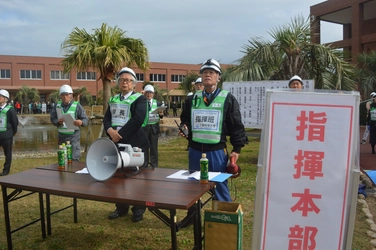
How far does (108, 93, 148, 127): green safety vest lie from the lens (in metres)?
4.45

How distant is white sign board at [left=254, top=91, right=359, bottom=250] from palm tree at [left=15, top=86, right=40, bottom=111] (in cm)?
4180

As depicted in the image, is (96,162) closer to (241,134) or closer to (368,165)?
(241,134)

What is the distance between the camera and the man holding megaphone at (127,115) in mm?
4281

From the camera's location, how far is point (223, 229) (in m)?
3.08

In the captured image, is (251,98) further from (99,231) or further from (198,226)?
(198,226)

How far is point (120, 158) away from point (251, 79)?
5.77 meters

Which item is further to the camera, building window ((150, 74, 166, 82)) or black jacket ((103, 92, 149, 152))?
building window ((150, 74, 166, 82))

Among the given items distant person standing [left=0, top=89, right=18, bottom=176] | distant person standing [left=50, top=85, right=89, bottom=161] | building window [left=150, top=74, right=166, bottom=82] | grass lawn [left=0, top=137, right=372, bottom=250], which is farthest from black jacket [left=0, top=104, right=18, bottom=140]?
building window [left=150, top=74, right=166, bottom=82]

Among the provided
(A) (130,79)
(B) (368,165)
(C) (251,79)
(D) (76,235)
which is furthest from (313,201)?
(B) (368,165)

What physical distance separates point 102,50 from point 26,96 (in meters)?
35.4

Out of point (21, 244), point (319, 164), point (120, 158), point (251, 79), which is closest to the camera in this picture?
Answer: point (319, 164)

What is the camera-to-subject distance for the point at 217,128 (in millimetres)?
3830

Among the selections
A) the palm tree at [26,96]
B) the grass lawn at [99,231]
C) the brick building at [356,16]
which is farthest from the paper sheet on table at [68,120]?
the palm tree at [26,96]

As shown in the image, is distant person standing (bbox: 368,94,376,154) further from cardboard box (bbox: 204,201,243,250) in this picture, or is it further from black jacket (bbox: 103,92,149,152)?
cardboard box (bbox: 204,201,243,250)
